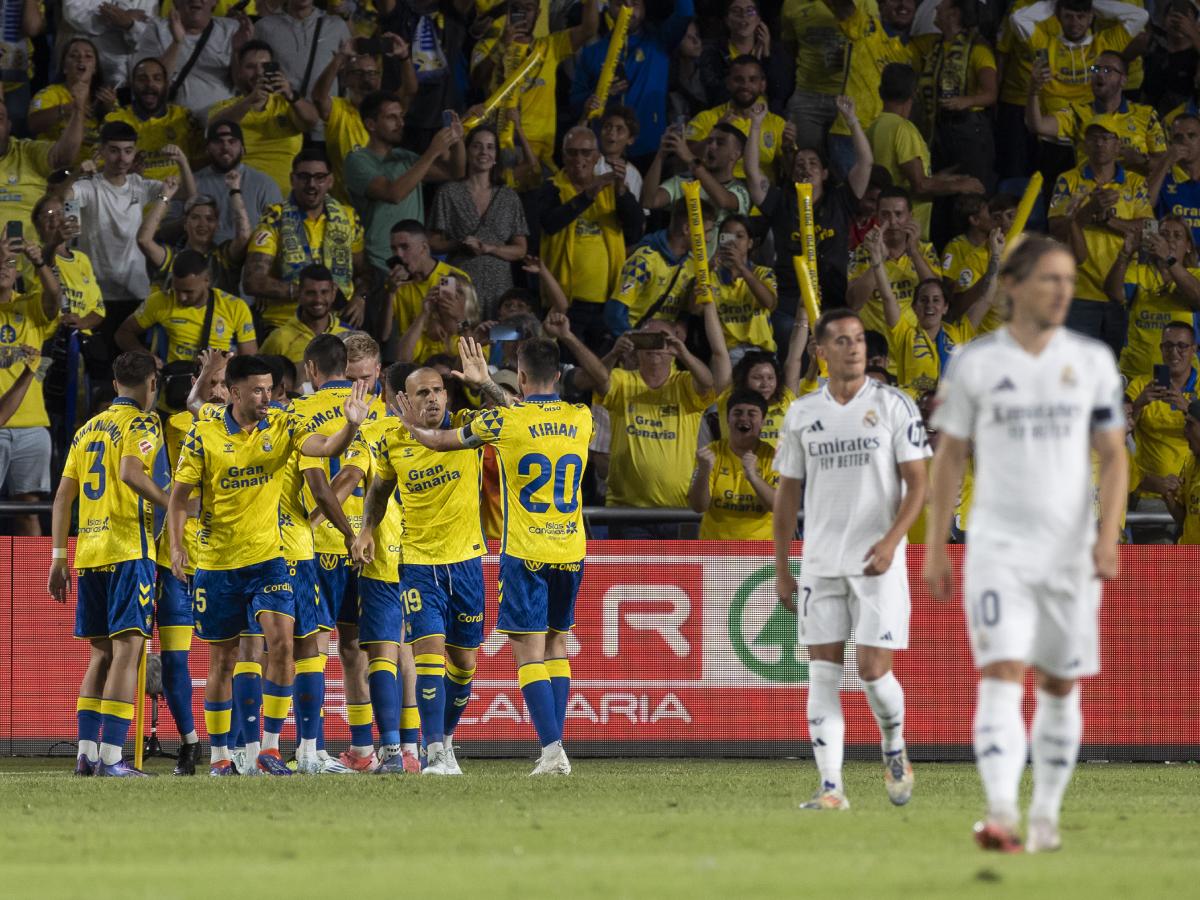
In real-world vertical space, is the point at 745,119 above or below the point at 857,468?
above

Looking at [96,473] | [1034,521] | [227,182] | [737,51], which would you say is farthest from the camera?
[737,51]

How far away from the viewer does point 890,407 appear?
29.8 feet

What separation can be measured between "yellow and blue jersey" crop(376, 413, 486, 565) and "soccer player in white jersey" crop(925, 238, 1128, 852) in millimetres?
5614

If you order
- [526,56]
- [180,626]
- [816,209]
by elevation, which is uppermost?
[526,56]

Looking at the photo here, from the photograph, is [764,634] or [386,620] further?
[764,634]

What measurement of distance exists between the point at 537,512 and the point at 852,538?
3.25m

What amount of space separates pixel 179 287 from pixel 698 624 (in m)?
5.35

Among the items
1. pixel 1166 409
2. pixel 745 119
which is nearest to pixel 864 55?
pixel 745 119

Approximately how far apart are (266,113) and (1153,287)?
8836mm

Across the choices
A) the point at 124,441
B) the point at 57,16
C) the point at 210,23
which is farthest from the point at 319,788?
the point at 57,16

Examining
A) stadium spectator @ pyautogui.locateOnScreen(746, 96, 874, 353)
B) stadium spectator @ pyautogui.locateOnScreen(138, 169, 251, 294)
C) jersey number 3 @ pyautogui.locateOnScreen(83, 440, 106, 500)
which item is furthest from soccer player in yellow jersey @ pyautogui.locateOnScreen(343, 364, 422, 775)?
stadium spectator @ pyautogui.locateOnScreen(746, 96, 874, 353)

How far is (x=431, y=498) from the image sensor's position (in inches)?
477

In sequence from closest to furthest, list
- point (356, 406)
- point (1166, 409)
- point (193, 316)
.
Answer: point (356, 406), point (193, 316), point (1166, 409)

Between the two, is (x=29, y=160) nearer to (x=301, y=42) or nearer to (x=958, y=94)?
(x=301, y=42)
